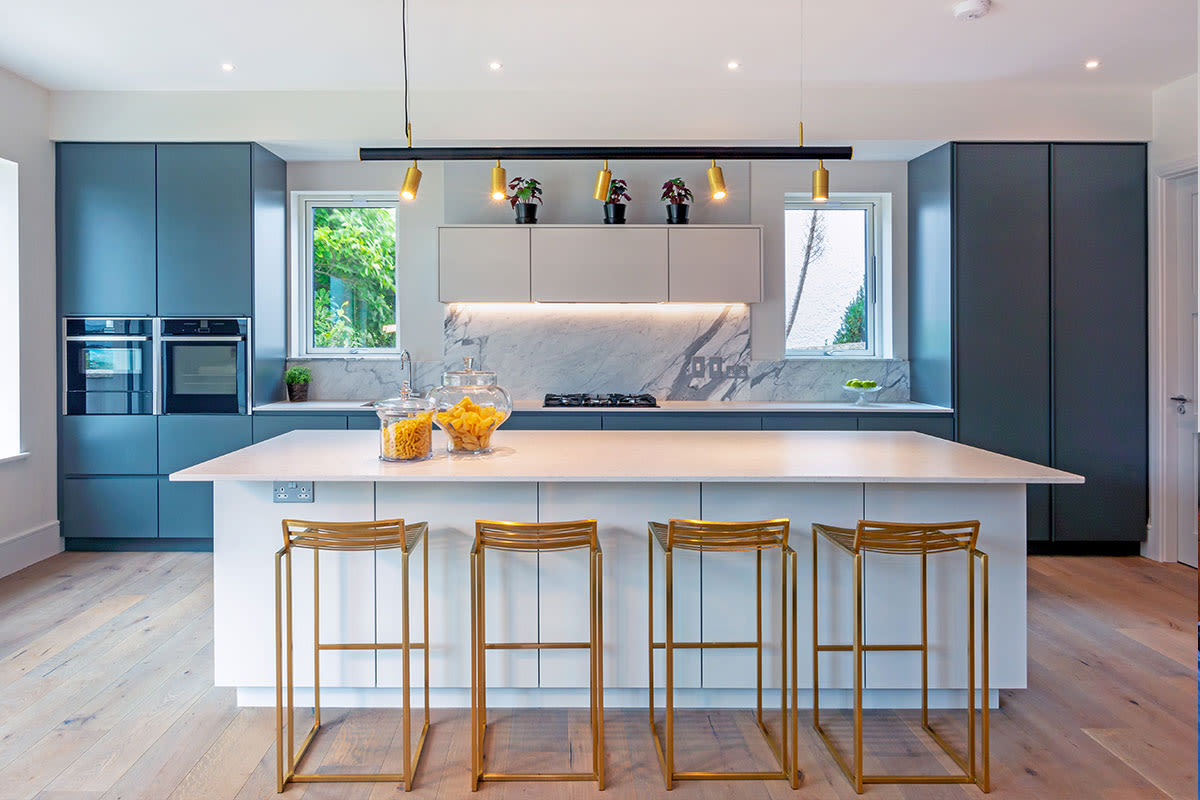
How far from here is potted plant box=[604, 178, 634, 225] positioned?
4.84 m

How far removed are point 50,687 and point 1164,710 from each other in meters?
3.95

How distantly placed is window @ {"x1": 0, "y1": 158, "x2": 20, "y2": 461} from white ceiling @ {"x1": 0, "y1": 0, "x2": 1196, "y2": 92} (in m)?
0.67

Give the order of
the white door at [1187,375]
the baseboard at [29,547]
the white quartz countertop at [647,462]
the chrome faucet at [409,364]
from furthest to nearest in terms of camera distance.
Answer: the chrome faucet at [409,364] → the white door at [1187,375] → the baseboard at [29,547] → the white quartz countertop at [647,462]

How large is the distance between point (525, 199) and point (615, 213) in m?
0.58

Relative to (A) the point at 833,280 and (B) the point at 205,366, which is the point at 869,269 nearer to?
(A) the point at 833,280

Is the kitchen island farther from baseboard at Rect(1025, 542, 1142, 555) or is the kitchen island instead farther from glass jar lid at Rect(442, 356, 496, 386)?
baseboard at Rect(1025, 542, 1142, 555)

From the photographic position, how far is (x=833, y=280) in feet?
17.2

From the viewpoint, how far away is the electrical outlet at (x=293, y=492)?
260 centimetres

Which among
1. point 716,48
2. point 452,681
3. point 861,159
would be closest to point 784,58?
point 716,48

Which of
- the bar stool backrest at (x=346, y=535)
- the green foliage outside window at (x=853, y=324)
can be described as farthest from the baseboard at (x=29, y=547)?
the green foliage outside window at (x=853, y=324)

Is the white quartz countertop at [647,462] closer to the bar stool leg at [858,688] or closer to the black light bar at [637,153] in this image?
the bar stool leg at [858,688]

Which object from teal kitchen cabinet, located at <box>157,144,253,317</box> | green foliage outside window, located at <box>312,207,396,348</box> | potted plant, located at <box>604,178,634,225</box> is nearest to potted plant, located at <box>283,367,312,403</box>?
green foliage outside window, located at <box>312,207,396,348</box>

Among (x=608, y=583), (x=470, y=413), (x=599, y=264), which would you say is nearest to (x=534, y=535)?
(x=608, y=583)

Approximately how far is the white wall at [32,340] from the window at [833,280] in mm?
4590
